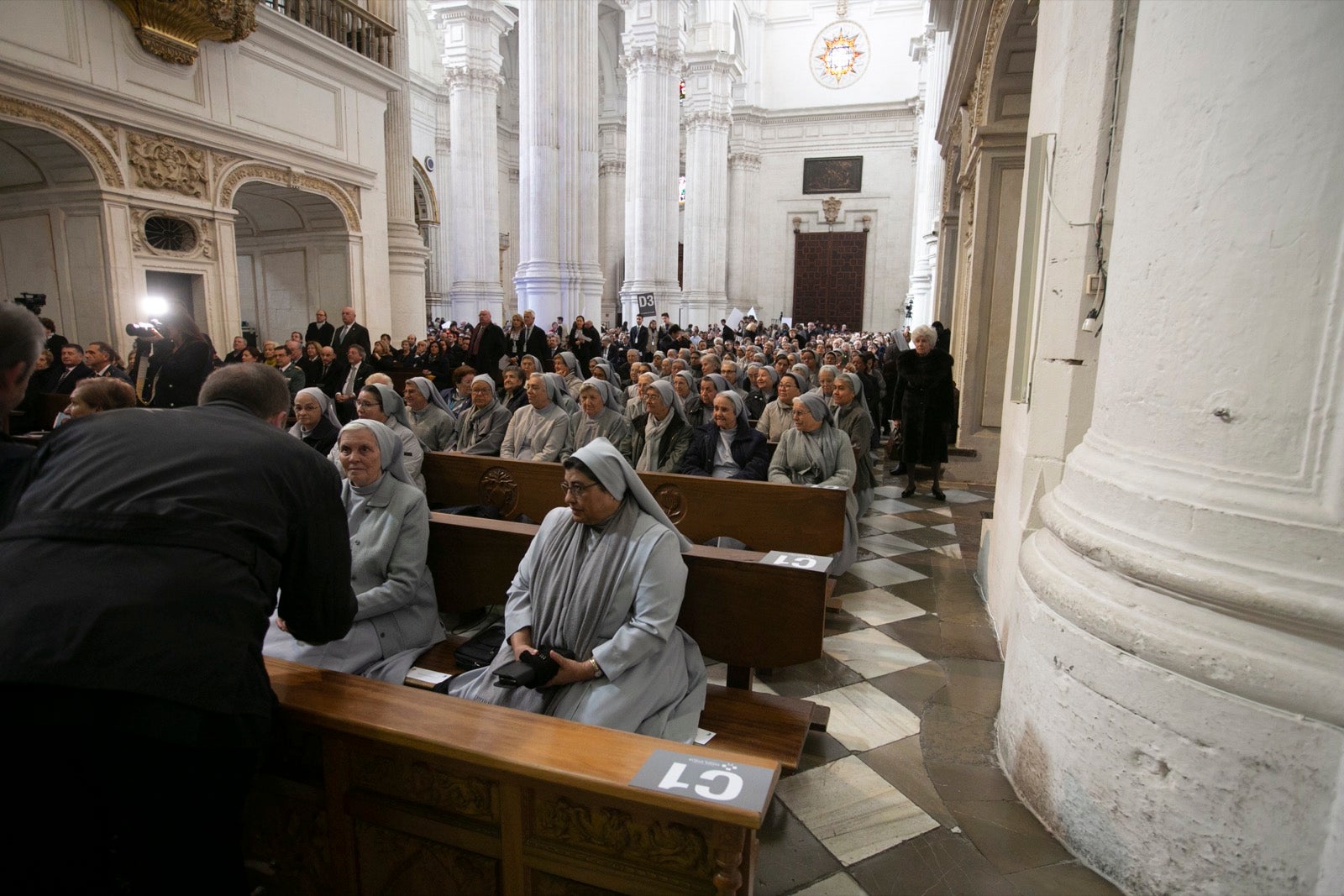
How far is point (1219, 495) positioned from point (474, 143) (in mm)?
22149

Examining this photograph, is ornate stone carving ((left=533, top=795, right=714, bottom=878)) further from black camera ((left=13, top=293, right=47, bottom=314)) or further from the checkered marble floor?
black camera ((left=13, top=293, right=47, bottom=314))

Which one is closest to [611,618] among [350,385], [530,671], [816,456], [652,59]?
[530,671]

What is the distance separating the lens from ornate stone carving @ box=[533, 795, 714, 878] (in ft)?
4.98

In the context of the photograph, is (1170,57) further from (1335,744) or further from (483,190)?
(483,190)

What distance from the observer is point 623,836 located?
1.57m

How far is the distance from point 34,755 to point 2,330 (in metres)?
0.86

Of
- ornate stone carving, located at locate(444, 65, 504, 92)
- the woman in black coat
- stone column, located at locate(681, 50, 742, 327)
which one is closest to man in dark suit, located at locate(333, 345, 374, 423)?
the woman in black coat

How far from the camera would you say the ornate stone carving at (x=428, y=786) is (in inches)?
66.4

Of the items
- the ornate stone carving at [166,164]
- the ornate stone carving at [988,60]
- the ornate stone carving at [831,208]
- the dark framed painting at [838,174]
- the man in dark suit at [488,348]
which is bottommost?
the man in dark suit at [488,348]

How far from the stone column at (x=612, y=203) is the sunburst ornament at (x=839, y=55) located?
7991mm

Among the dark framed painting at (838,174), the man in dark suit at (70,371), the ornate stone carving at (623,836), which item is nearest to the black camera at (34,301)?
the man in dark suit at (70,371)

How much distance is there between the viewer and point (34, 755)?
1.41 meters

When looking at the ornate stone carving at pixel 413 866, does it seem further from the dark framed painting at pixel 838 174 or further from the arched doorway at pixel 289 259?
the dark framed painting at pixel 838 174

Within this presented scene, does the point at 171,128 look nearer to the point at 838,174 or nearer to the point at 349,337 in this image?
the point at 349,337
